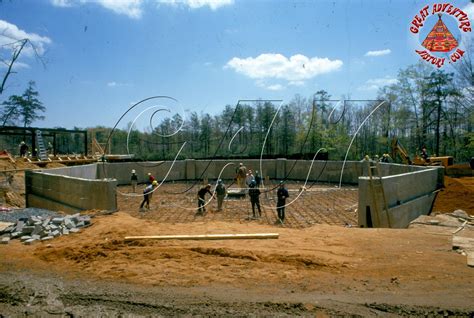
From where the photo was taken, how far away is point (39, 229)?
35.1 ft

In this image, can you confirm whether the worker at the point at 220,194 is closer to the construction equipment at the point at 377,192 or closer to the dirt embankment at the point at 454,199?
the construction equipment at the point at 377,192

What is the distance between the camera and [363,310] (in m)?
5.89

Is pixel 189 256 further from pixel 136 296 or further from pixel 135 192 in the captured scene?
pixel 135 192

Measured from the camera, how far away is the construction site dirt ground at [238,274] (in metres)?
6.15

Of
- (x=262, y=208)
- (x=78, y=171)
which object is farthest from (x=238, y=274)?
(x=78, y=171)

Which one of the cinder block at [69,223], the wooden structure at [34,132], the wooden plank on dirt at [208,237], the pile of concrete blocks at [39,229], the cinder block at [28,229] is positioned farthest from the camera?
the wooden structure at [34,132]

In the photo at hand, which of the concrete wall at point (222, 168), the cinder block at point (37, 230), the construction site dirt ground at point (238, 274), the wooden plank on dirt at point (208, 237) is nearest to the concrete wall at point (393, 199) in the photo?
the construction site dirt ground at point (238, 274)

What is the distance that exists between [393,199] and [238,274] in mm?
9261

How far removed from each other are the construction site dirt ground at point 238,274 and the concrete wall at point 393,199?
90.7 inches

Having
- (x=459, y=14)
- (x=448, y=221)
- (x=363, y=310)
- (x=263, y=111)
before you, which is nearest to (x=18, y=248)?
(x=363, y=310)

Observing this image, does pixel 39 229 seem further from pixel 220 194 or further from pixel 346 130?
Answer: pixel 346 130

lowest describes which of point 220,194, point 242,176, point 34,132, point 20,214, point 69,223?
point 20,214

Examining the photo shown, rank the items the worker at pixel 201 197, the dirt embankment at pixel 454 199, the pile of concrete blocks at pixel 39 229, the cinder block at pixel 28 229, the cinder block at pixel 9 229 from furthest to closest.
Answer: the dirt embankment at pixel 454 199, the worker at pixel 201 197, the cinder block at pixel 9 229, the cinder block at pixel 28 229, the pile of concrete blocks at pixel 39 229

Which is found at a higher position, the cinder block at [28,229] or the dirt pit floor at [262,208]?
the cinder block at [28,229]
